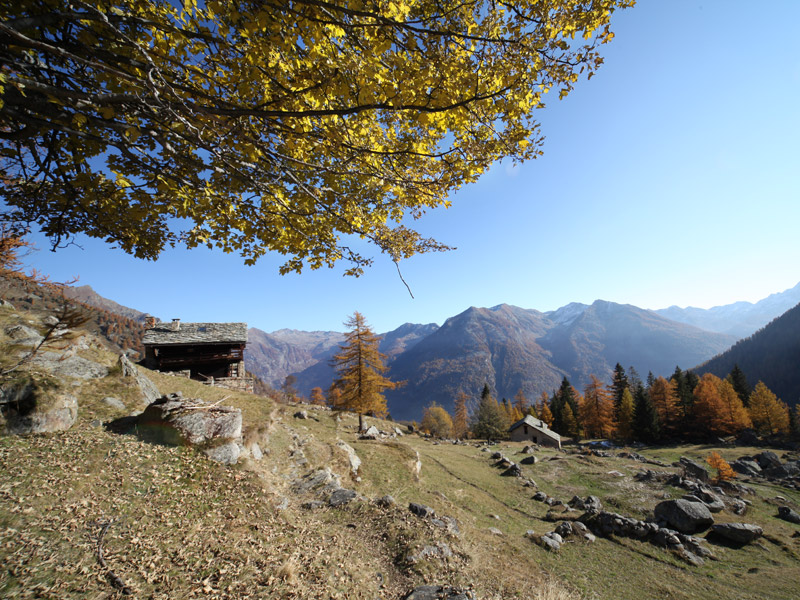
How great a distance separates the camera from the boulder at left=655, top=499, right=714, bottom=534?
15.7 m

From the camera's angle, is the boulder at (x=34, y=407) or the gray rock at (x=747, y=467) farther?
the gray rock at (x=747, y=467)

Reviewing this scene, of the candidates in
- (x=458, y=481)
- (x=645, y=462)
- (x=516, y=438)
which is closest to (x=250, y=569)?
(x=458, y=481)

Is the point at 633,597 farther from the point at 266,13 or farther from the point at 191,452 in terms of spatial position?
the point at 266,13

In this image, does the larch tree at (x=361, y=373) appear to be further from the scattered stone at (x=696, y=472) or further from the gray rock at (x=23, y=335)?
the scattered stone at (x=696, y=472)

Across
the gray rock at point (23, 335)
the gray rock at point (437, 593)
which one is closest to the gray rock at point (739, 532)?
the gray rock at point (437, 593)

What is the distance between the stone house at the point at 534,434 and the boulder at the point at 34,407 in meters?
54.0

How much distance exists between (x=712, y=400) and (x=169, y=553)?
71423 millimetres

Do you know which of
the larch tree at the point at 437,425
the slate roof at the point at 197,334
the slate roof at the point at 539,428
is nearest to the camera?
the slate roof at the point at 197,334

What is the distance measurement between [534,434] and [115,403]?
54.2 metres

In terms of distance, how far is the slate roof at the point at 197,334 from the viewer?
22203 millimetres

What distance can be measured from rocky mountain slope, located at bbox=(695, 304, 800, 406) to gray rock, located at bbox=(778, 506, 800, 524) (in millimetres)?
128152

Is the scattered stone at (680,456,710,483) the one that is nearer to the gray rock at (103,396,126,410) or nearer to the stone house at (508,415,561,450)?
the stone house at (508,415,561,450)

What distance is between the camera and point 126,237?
637 cm

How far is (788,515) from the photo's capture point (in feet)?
62.8
